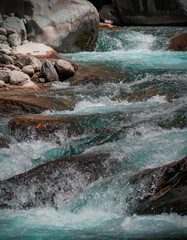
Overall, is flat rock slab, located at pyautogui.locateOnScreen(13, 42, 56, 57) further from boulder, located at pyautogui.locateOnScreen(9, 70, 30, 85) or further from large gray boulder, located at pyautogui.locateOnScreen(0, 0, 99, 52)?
boulder, located at pyautogui.locateOnScreen(9, 70, 30, 85)

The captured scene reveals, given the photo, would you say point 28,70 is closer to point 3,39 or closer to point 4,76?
point 4,76

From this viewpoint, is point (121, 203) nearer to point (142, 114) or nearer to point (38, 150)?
point (38, 150)

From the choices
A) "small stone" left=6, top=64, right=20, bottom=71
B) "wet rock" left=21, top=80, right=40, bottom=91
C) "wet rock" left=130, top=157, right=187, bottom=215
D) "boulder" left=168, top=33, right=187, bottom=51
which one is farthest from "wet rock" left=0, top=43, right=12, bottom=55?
"wet rock" left=130, top=157, right=187, bottom=215

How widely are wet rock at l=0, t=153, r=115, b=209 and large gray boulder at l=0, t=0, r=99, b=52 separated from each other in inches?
350

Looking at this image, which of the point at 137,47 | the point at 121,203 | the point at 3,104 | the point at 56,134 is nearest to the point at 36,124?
the point at 56,134

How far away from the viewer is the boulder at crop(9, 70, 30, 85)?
25.3ft

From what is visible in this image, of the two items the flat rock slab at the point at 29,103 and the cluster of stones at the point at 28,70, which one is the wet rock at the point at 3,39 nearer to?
the cluster of stones at the point at 28,70

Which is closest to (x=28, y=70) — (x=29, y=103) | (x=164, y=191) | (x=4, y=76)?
(x=4, y=76)

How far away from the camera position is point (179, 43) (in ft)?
41.6

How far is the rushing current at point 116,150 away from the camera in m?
2.68

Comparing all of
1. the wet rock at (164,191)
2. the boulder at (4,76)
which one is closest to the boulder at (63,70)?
the boulder at (4,76)

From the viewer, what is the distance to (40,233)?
8.85 ft

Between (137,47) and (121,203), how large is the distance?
36.7 ft

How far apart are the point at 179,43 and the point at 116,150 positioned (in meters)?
9.61
